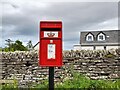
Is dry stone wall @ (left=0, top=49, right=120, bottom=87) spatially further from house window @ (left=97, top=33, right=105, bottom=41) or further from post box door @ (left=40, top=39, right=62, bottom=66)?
house window @ (left=97, top=33, right=105, bottom=41)

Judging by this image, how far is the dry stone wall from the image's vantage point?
7672 millimetres

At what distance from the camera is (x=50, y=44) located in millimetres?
4562

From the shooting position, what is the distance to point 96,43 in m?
43.9

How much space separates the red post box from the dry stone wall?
3.02 metres

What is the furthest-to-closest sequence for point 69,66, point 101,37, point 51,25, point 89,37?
point 89,37 → point 101,37 → point 69,66 → point 51,25

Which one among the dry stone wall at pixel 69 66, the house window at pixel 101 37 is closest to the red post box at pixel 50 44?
the dry stone wall at pixel 69 66

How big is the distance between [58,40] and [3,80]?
3626 mm

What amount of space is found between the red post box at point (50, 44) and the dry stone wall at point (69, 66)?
3018mm

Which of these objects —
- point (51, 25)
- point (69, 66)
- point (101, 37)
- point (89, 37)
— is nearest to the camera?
point (51, 25)

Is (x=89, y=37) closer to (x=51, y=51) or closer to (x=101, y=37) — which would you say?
(x=101, y=37)

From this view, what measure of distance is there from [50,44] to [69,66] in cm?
332

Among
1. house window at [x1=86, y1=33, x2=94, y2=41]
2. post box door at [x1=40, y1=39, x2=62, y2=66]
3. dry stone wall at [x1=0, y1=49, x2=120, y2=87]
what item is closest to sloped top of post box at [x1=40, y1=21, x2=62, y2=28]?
post box door at [x1=40, y1=39, x2=62, y2=66]

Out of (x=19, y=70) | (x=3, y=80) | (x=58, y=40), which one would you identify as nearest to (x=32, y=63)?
(x=19, y=70)

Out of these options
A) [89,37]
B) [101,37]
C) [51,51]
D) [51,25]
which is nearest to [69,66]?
[51,51]
